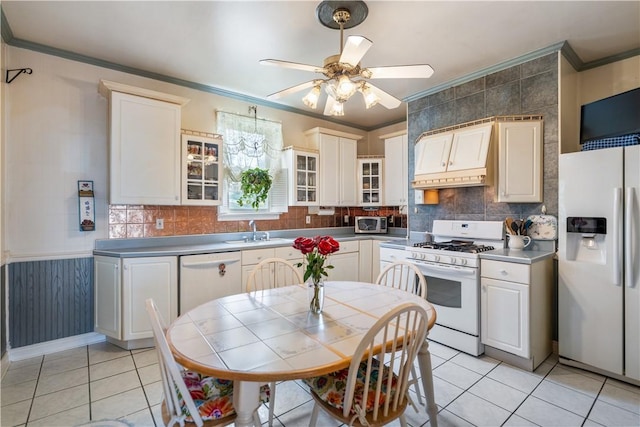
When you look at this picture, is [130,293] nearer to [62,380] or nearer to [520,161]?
[62,380]

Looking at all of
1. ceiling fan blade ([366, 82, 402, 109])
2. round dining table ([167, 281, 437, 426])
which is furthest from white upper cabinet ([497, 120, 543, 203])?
round dining table ([167, 281, 437, 426])

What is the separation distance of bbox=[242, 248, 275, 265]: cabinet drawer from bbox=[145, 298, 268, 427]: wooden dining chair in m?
1.83

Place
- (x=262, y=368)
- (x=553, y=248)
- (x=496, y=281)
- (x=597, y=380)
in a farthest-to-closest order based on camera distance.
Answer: (x=553, y=248)
(x=496, y=281)
(x=597, y=380)
(x=262, y=368)

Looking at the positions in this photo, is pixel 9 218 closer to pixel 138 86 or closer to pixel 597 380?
pixel 138 86

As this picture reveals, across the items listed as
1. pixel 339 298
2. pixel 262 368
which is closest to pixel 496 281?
pixel 339 298

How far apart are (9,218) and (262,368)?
284cm

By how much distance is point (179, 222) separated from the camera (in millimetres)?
3373

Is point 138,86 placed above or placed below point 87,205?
above

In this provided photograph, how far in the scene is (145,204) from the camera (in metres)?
2.98

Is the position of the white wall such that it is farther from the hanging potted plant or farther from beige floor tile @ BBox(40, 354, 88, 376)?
the hanging potted plant

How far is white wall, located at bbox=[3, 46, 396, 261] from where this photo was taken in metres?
2.56

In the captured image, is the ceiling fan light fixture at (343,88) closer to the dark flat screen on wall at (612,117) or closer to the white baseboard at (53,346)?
the dark flat screen on wall at (612,117)

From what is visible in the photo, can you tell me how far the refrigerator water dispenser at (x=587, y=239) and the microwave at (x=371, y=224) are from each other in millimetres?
2374

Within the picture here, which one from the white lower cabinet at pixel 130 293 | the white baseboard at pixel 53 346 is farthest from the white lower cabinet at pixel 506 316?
the white baseboard at pixel 53 346
